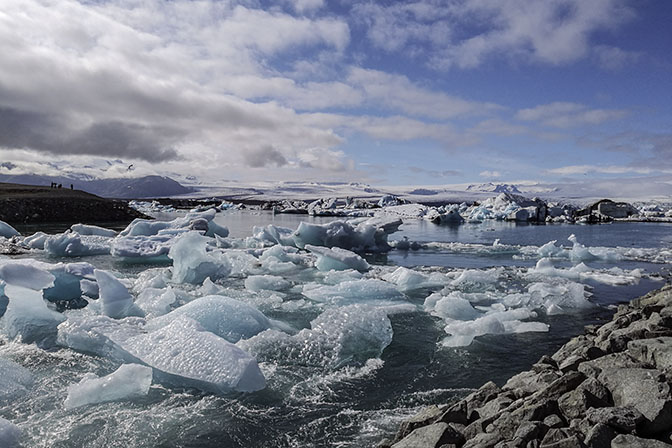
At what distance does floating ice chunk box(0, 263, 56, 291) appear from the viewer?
7.16 m

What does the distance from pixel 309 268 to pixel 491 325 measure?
7.79 m

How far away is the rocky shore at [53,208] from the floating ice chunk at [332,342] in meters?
31.2

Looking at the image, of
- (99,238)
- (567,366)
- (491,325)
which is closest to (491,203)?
(99,238)

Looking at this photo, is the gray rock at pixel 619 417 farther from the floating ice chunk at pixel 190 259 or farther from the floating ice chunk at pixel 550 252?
the floating ice chunk at pixel 550 252

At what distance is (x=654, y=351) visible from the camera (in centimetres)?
363

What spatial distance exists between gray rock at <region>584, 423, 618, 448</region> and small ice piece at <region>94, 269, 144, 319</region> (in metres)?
6.55

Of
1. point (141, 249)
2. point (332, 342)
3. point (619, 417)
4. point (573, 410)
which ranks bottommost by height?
point (141, 249)

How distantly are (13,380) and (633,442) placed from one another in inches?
220

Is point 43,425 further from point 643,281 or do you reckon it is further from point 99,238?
point 99,238

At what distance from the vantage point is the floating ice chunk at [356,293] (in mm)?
8961

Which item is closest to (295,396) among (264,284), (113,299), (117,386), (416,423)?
(416,423)

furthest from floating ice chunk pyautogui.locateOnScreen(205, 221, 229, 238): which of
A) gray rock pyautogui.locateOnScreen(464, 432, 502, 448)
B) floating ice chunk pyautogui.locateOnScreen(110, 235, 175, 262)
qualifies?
gray rock pyautogui.locateOnScreen(464, 432, 502, 448)

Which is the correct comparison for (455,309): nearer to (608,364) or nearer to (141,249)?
(608,364)

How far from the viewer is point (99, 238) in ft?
57.3
